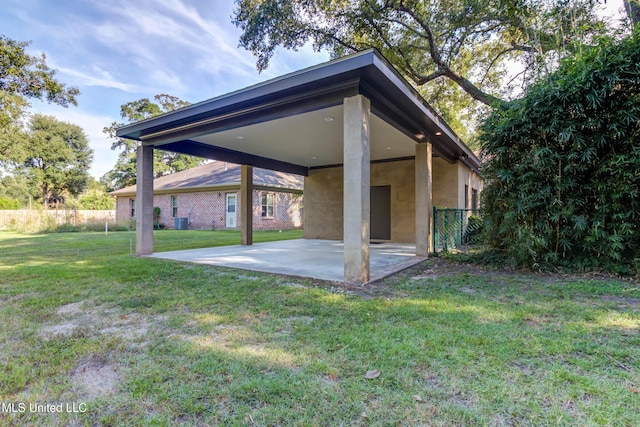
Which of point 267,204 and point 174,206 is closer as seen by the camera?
point 267,204

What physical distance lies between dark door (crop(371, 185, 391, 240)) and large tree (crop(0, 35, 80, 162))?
51.5 ft

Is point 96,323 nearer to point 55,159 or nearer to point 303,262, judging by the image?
point 303,262

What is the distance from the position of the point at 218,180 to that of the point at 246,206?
848 cm

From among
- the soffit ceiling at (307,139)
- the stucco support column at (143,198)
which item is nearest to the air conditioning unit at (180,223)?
the soffit ceiling at (307,139)

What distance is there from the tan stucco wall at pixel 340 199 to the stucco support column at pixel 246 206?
2910mm

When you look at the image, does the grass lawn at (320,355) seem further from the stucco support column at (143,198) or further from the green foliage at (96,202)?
the green foliage at (96,202)

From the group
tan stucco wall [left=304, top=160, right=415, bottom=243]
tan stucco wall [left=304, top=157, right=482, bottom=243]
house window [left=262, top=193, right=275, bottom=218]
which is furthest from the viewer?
house window [left=262, top=193, right=275, bottom=218]

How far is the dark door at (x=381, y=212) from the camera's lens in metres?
10.9

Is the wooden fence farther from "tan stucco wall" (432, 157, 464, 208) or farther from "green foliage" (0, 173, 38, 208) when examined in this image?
"tan stucco wall" (432, 157, 464, 208)

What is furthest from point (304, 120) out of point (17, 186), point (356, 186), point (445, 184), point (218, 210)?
point (17, 186)

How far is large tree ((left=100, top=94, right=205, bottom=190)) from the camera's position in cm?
2786

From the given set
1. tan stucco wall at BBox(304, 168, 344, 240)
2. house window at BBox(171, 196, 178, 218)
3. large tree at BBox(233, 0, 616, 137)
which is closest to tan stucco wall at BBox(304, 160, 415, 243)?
tan stucco wall at BBox(304, 168, 344, 240)

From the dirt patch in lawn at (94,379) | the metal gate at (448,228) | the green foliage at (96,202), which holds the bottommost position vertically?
the dirt patch in lawn at (94,379)

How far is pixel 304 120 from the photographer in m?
5.88
